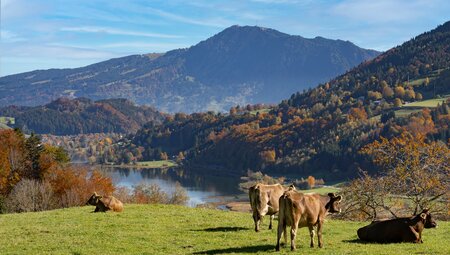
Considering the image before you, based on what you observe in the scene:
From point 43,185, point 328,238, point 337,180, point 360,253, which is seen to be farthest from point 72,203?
point 337,180

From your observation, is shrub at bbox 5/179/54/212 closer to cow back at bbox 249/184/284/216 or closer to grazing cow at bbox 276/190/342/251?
cow back at bbox 249/184/284/216

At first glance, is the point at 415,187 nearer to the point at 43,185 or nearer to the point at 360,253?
the point at 360,253

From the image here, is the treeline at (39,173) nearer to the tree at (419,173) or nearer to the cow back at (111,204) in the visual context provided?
the cow back at (111,204)

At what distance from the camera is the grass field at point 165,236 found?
58.2 feet

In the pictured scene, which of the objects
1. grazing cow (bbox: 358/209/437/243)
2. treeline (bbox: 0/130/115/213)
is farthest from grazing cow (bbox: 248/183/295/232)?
treeline (bbox: 0/130/115/213)

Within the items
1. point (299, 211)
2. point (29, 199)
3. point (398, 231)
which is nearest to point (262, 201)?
point (299, 211)

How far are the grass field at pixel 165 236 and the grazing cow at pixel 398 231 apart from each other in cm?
51

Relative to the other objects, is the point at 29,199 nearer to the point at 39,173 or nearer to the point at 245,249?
the point at 39,173

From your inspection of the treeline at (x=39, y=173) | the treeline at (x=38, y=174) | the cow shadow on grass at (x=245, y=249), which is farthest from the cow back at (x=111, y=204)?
the treeline at (x=39, y=173)

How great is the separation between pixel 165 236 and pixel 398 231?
934 cm

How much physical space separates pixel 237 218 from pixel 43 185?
34.2 metres

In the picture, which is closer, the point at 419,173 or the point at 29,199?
the point at 419,173

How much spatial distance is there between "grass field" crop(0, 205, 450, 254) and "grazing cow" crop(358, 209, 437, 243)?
1.68 feet

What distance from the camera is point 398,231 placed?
19219mm
